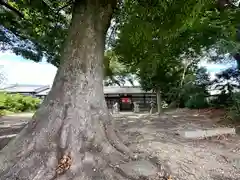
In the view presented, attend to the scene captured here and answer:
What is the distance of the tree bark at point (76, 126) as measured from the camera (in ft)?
13.0

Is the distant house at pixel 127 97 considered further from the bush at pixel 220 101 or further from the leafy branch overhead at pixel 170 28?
the leafy branch overhead at pixel 170 28

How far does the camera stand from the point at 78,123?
446cm

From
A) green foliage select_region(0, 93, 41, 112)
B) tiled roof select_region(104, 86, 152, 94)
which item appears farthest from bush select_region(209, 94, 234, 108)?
green foliage select_region(0, 93, 41, 112)

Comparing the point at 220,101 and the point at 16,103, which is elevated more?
the point at 220,101

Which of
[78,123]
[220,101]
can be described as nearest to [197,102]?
[220,101]

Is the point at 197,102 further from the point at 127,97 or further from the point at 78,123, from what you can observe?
the point at 127,97

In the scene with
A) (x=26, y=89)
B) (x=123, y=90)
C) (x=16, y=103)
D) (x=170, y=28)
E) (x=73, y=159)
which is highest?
(x=170, y=28)

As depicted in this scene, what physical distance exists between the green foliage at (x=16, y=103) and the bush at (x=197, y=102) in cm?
1503

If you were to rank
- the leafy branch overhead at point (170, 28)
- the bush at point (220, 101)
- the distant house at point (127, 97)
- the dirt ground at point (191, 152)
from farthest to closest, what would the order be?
the distant house at point (127, 97) → the bush at point (220, 101) → the leafy branch overhead at point (170, 28) → the dirt ground at point (191, 152)

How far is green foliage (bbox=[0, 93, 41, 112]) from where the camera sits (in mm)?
23053

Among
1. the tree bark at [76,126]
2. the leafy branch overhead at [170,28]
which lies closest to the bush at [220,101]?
the leafy branch overhead at [170,28]

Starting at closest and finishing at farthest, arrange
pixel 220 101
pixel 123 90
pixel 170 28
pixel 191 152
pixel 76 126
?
pixel 76 126, pixel 191 152, pixel 170 28, pixel 220 101, pixel 123 90

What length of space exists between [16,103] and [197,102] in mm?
16714

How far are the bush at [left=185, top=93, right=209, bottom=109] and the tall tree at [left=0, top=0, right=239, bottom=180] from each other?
872cm
